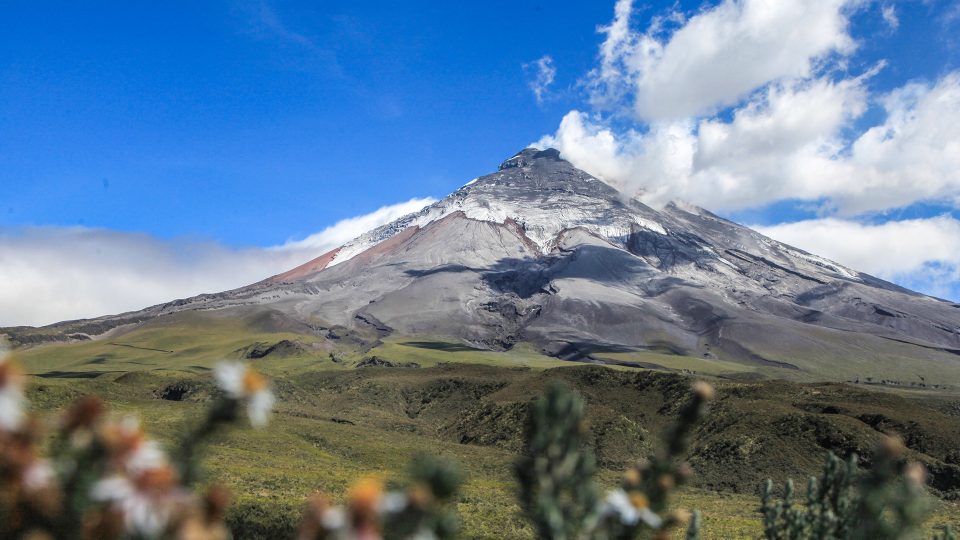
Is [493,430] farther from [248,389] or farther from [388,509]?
[248,389]

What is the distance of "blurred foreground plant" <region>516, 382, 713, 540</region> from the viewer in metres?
3.33

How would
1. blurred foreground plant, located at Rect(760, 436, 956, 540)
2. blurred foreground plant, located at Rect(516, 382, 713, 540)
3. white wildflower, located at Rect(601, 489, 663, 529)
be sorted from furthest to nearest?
blurred foreground plant, located at Rect(760, 436, 956, 540), blurred foreground plant, located at Rect(516, 382, 713, 540), white wildflower, located at Rect(601, 489, 663, 529)

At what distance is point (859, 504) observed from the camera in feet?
17.0

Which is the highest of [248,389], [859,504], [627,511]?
[248,389]

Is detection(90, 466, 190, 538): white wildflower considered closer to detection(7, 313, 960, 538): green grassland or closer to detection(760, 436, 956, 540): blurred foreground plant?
detection(760, 436, 956, 540): blurred foreground plant

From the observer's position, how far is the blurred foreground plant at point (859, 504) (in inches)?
144

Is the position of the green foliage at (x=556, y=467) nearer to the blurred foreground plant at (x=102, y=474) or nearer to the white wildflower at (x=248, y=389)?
the white wildflower at (x=248, y=389)

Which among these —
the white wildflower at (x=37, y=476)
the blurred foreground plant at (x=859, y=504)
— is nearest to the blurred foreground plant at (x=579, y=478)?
the blurred foreground plant at (x=859, y=504)

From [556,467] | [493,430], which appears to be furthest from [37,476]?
[493,430]

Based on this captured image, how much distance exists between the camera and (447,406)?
92875mm

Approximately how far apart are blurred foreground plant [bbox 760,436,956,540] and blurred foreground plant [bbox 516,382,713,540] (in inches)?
40.4

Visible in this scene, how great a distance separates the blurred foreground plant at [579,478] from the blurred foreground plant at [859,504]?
40.4 inches

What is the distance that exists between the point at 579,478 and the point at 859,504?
9.35ft

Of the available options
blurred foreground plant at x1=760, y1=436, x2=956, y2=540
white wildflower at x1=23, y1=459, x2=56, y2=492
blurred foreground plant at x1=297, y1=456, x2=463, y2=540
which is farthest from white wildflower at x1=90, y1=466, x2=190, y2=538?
blurred foreground plant at x1=760, y1=436, x2=956, y2=540
